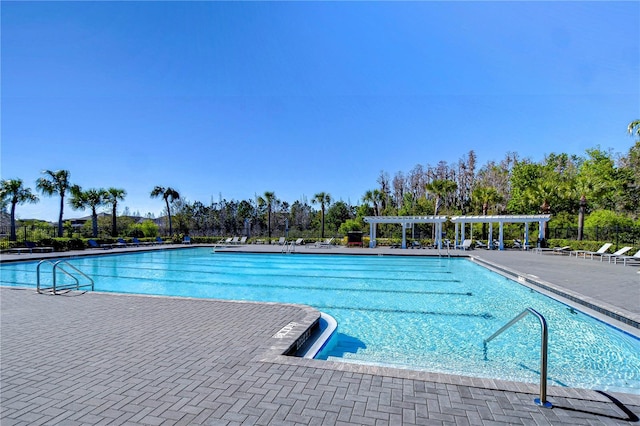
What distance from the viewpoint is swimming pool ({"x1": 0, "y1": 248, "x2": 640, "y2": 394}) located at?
4.14m

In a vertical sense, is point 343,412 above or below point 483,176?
below

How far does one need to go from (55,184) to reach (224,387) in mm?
28734

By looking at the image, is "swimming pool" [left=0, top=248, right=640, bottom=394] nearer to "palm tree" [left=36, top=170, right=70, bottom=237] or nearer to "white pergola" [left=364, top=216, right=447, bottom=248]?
"white pergola" [left=364, top=216, right=447, bottom=248]

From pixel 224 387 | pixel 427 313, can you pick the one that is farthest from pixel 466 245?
pixel 224 387

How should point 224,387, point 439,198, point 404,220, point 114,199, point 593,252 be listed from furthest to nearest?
point 439,198, point 114,199, point 404,220, point 593,252, point 224,387

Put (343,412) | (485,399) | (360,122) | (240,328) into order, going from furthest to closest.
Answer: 1. (360,122)
2. (240,328)
3. (485,399)
4. (343,412)

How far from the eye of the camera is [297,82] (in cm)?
1723

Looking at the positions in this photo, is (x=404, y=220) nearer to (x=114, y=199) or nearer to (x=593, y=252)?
(x=593, y=252)

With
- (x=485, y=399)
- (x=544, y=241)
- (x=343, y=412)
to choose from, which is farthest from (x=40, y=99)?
(x=544, y=241)

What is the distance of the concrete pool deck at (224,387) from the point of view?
91.1 inches

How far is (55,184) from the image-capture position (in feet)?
78.6

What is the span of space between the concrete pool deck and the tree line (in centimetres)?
1715

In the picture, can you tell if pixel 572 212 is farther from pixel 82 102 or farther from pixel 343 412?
pixel 82 102

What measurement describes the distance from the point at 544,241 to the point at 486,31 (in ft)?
45.2
